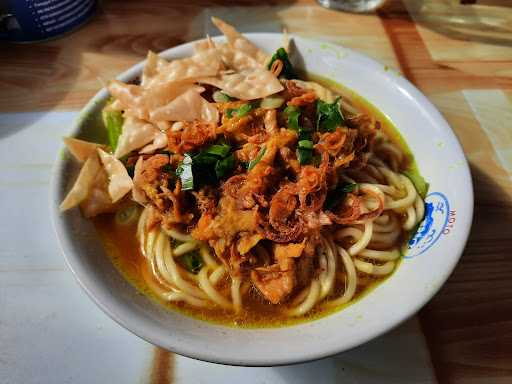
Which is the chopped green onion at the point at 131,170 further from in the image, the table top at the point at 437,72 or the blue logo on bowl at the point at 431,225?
the blue logo on bowl at the point at 431,225

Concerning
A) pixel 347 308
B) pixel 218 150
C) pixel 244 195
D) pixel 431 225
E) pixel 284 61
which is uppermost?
pixel 284 61

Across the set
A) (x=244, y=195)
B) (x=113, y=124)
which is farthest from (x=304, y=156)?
(x=113, y=124)

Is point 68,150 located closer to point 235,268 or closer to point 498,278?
point 235,268

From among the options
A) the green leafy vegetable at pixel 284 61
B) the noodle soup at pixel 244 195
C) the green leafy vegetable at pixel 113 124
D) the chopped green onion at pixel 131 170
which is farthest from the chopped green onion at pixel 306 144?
the green leafy vegetable at pixel 113 124

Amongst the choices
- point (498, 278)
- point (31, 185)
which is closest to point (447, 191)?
point (498, 278)

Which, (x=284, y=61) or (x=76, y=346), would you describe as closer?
(x=76, y=346)

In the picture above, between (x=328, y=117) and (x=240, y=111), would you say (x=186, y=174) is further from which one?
(x=328, y=117)
